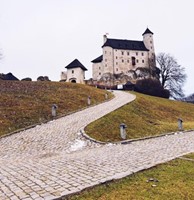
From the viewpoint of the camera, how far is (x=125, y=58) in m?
93.0

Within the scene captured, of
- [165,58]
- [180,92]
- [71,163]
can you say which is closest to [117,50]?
[165,58]

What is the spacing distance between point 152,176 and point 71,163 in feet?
9.95

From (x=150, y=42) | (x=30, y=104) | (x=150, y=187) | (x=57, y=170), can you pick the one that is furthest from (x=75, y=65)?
(x=150, y=187)

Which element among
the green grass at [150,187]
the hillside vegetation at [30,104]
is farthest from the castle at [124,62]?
the green grass at [150,187]

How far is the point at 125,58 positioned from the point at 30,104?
71704 mm

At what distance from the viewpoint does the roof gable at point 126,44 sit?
92.2 m

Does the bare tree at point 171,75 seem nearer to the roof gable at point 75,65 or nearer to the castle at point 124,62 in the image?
the castle at point 124,62

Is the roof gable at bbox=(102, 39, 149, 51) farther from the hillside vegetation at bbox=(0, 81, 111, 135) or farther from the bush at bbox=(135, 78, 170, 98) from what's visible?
the hillside vegetation at bbox=(0, 81, 111, 135)

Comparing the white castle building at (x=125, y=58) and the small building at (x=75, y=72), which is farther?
the white castle building at (x=125, y=58)

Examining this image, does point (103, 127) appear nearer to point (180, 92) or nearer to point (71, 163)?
point (71, 163)

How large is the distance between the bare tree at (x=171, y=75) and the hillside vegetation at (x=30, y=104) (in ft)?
136

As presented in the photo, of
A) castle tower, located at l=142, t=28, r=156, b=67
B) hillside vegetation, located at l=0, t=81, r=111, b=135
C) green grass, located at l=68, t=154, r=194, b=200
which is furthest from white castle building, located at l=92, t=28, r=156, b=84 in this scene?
green grass, located at l=68, t=154, r=194, b=200

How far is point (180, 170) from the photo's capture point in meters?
7.07

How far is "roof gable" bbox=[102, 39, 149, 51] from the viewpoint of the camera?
9216 cm
